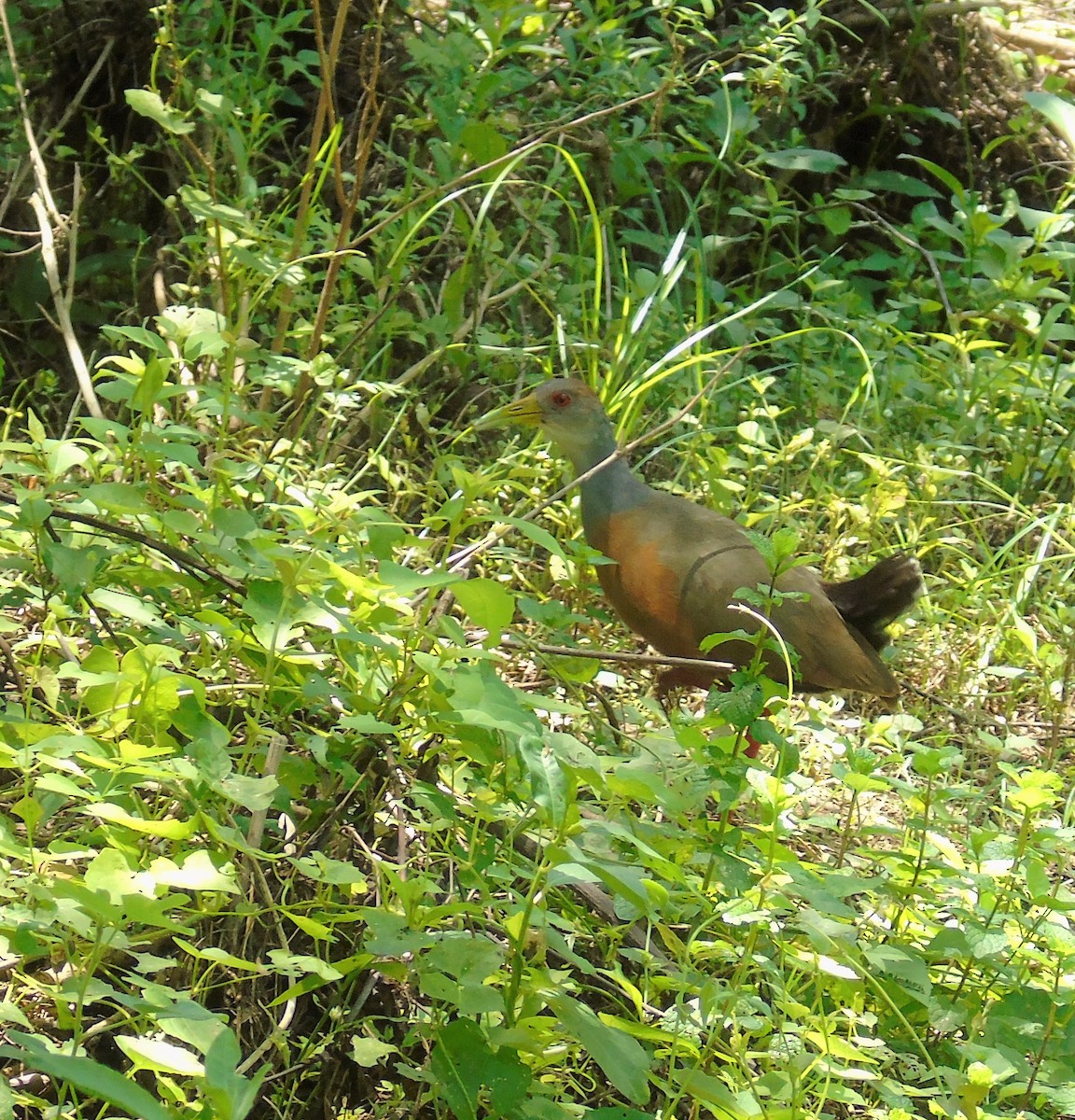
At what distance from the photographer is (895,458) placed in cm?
422

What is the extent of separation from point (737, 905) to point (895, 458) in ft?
8.50

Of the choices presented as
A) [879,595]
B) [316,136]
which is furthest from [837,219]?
[316,136]

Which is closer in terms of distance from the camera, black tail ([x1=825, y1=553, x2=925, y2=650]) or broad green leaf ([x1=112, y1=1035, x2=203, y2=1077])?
broad green leaf ([x1=112, y1=1035, x2=203, y2=1077])

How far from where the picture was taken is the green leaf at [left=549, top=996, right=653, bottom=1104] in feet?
5.18

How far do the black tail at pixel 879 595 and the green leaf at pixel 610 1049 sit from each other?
6.13 feet

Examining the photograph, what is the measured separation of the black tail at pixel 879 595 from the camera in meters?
3.32

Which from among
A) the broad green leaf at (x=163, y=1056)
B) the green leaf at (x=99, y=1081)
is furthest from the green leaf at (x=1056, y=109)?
the green leaf at (x=99, y=1081)

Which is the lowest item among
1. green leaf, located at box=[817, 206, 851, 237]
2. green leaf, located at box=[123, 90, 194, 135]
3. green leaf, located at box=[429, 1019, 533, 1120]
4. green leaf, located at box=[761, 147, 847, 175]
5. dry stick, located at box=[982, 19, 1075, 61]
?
green leaf, located at box=[429, 1019, 533, 1120]

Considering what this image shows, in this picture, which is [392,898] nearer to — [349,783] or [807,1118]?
[349,783]

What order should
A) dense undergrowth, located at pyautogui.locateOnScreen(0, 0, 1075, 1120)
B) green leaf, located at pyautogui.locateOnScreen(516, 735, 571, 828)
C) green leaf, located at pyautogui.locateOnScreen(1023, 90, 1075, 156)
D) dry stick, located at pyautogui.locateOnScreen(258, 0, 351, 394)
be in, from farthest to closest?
green leaf, located at pyautogui.locateOnScreen(1023, 90, 1075, 156) < dry stick, located at pyautogui.locateOnScreen(258, 0, 351, 394) < dense undergrowth, located at pyautogui.locateOnScreen(0, 0, 1075, 1120) < green leaf, located at pyautogui.locateOnScreen(516, 735, 571, 828)

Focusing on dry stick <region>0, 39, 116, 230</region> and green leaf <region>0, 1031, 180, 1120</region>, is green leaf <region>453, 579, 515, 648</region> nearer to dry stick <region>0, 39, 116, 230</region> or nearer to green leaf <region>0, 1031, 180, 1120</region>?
green leaf <region>0, 1031, 180, 1120</region>

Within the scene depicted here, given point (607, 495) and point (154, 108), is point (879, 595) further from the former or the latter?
point (154, 108)

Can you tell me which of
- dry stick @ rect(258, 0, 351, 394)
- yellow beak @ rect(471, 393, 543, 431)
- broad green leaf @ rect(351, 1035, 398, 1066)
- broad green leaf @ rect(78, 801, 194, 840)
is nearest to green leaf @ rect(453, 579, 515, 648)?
broad green leaf @ rect(78, 801, 194, 840)

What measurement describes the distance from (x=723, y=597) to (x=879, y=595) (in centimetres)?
38
